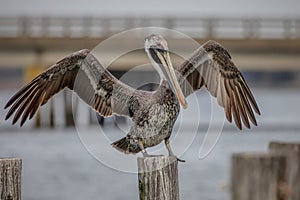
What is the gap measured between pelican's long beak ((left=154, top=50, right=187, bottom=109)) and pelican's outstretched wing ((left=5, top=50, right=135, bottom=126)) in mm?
555

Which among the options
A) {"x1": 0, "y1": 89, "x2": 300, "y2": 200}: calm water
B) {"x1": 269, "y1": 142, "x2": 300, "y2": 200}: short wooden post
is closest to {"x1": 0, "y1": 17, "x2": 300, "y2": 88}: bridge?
{"x1": 0, "y1": 89, "x2": 300, "y2": 200}: calm water

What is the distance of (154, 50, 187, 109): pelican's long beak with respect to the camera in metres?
6.47

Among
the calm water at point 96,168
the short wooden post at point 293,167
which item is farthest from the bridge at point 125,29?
the short wooden post at point 293,167

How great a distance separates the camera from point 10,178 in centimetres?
601

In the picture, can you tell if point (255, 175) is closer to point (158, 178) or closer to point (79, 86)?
point (158, 178)

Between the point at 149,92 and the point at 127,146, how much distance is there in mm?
459

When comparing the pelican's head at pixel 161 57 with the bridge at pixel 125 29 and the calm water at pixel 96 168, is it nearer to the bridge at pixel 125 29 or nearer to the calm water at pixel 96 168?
the calm water at pixel 96 168

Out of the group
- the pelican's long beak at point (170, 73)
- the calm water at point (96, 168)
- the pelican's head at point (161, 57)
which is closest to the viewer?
the pelican's long beak at point (170, 73)

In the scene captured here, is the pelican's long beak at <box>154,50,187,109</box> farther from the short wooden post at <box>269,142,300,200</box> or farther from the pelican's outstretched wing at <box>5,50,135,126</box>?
the short wooden post at <box>269,142,300,200</box>

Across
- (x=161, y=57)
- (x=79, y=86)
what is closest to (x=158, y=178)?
(x=161, y=57)

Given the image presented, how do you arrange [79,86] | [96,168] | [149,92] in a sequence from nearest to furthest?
[149,92]
[79,86]
[96,168]

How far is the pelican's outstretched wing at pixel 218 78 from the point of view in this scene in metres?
7.13

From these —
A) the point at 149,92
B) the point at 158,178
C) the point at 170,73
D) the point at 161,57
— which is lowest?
the point at 158,178

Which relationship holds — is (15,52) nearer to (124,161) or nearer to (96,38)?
(96,38)
